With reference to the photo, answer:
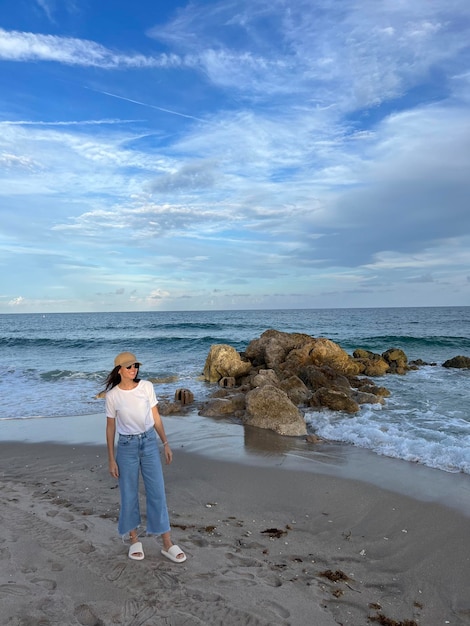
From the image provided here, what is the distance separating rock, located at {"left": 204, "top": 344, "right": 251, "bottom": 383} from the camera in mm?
15616

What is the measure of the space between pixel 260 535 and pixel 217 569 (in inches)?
37.4

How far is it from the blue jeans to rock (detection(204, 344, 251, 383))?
37.4 ft

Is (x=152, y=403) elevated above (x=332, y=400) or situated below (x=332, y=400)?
above

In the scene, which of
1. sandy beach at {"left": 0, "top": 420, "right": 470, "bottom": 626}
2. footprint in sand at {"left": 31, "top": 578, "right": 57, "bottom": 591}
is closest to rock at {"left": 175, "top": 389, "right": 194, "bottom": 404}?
sandy beach at {"left": 0, "top": 420, "right": 470, "bottom": 626}

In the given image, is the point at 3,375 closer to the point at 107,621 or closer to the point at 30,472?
the point at 30,472

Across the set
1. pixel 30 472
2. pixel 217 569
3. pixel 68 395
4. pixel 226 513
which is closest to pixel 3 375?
pixel 68 395

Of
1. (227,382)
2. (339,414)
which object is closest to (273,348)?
(227,382)

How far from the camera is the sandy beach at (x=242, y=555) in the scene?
11.0 feet

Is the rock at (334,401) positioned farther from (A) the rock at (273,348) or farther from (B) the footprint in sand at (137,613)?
(B) the footprint in sand at (137,613)

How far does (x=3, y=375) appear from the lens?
61.9 ft

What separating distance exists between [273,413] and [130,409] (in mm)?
5903

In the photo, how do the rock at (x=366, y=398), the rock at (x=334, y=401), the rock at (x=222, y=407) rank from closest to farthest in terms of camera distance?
the rock at (x=222, y=407) < the rock at (x=334, y=401) < the rock at (x=366, y=398)

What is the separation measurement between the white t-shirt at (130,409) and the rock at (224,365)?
1149 cm

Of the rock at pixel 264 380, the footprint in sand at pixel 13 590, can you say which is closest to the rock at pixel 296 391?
the rock at pixel 264 380
